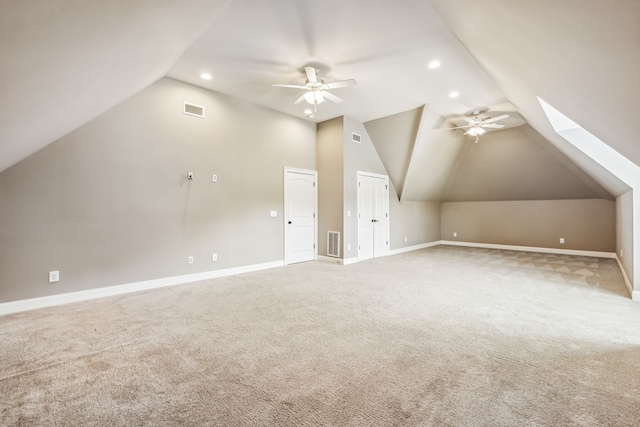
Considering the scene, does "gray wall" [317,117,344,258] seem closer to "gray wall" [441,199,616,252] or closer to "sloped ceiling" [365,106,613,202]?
"sloped ceiling" [365,106,613,202]

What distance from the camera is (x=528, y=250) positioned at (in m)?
7.94

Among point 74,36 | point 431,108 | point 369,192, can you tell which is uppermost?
point 431,108

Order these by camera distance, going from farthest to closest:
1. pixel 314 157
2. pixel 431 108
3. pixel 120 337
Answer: pixel 314 157
pixel 431 108
pixel 120 337

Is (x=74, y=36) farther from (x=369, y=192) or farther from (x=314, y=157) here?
(x=369, y=192)

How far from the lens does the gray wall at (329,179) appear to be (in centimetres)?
615

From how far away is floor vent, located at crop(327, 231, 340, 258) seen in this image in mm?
6203

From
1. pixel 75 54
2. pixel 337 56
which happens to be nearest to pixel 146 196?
pixel 75 54

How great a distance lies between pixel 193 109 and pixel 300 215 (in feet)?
9.87

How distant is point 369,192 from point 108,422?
20.2 ft

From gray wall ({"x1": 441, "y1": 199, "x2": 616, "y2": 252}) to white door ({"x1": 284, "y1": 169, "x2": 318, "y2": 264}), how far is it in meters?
5.70

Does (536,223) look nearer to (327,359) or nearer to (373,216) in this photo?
(373,216)

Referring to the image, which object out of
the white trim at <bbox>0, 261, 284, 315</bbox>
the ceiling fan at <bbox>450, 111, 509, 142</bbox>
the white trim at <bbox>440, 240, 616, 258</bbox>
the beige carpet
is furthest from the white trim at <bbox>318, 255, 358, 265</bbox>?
the white trim at <bbox>440, 240, 616, 258</bbox>

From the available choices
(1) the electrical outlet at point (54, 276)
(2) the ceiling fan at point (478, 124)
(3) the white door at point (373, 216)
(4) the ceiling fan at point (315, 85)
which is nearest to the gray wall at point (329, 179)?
(3) the white door at point (373, 216)

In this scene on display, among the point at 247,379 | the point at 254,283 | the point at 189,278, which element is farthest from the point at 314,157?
the point at 247,379
